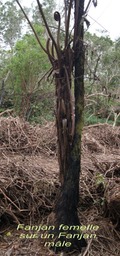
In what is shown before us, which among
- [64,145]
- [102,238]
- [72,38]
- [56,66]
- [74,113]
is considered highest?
[72,38]

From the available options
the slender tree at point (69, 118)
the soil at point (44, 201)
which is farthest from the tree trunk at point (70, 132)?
the soil at point (44, 201)

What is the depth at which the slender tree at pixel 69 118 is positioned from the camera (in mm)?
1962

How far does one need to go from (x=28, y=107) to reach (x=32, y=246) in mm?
5603

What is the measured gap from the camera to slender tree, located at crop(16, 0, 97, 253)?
77.2 inches

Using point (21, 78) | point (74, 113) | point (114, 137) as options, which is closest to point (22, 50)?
point (21, 78)

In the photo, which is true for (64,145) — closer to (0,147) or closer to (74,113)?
(74,113)

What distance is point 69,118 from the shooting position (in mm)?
1978

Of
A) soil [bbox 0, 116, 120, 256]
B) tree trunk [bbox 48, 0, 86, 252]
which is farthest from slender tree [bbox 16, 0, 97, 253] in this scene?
soil [bbox 0, 116, 120, 256]

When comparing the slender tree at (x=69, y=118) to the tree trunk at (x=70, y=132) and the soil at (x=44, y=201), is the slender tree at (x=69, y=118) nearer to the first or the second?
the tree trunk at (x=70, y=132)

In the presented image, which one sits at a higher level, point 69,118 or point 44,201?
point 69,118

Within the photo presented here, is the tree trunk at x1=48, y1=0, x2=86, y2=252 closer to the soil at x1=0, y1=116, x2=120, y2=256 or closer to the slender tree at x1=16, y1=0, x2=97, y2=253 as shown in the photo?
the slender tree at x1=16, y1=0, x2=97, y2=253

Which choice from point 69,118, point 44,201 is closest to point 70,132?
point 69,118

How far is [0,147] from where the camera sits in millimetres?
3701

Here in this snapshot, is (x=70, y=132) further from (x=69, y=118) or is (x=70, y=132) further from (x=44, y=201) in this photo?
(x=44, y=201)
